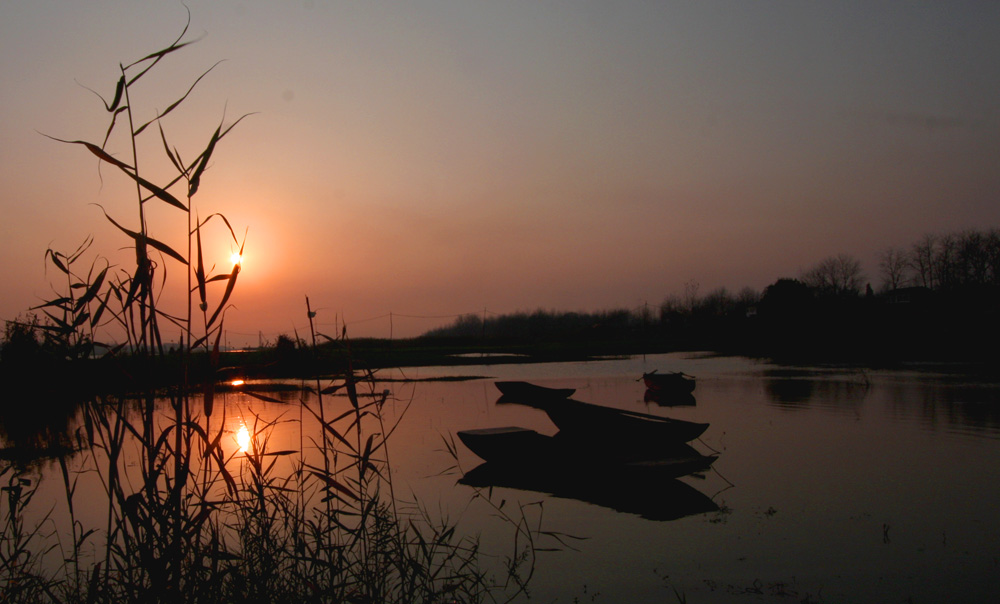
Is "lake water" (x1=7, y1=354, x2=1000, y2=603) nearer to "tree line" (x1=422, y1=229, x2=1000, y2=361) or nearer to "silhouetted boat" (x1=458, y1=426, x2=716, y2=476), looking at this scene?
"silhouetted boat" (x1=458, y1=426, x2=716, y2=476)

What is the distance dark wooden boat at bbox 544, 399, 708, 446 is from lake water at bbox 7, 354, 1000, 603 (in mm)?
916

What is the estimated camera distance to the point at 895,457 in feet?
44.7

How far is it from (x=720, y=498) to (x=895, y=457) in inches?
210

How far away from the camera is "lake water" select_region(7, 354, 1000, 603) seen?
7.12 meters

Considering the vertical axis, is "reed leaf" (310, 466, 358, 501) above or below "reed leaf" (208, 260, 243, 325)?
below

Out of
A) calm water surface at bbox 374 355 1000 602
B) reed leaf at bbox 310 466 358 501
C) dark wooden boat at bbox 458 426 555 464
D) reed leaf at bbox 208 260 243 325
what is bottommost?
calm water surface at bbox 374 355 1000 602

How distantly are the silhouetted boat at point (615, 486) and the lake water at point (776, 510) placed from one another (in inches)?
2.2

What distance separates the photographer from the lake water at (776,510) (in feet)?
23.4

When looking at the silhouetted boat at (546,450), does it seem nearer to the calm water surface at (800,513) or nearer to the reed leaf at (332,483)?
the calm water surface at (800,513)

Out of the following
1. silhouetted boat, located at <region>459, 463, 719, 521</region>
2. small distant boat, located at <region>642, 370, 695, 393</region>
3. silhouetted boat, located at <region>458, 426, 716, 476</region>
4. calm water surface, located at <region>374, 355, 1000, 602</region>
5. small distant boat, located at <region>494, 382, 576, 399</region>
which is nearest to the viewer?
calm water surface, located at <region>374, 355, 1000, 602</region>

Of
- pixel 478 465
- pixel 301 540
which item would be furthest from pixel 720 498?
pixel 301 540

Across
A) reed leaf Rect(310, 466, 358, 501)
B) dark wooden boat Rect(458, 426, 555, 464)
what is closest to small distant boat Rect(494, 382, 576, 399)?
dark wooden boat Rect(458, 426, 555, 464)

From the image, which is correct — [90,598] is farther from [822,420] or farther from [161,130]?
[822,420]

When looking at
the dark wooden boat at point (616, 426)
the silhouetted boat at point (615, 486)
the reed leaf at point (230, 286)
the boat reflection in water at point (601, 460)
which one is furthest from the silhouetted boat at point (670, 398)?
the reed leaf at point (230, 286)
